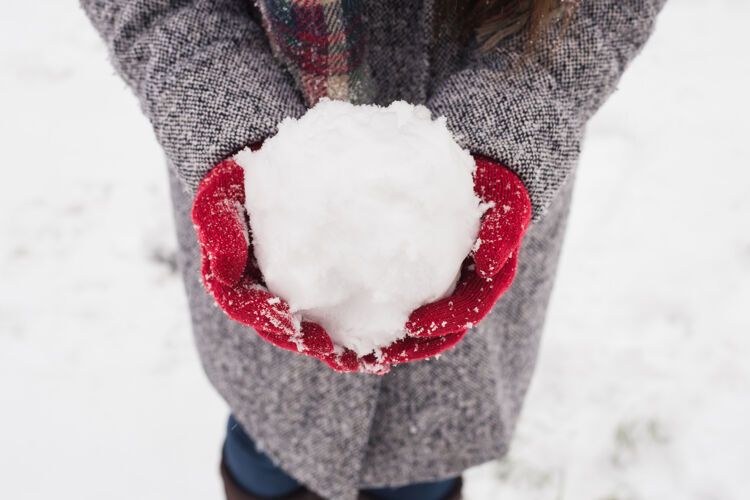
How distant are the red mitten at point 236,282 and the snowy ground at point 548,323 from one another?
1.15 m

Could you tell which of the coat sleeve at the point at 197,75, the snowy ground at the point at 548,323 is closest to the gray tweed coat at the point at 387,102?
the coat sleeve at the point at 197,75

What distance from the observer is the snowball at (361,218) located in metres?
0.53

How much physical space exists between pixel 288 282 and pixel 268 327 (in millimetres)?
49

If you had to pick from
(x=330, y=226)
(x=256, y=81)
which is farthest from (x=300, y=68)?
(x=330, y=226)

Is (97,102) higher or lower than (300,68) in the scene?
lower

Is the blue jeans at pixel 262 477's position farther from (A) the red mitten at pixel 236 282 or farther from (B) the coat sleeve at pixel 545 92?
(B) the coat sleeve at pixel 545 92

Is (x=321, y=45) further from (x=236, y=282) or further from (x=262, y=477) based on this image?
(x=262, y=477)

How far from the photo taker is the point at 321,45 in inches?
26.8

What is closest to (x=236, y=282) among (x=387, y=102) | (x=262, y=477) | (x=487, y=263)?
(x=487, y=263)

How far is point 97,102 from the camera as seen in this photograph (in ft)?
7.70

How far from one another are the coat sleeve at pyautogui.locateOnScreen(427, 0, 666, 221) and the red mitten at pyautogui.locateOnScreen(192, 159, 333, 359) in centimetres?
27

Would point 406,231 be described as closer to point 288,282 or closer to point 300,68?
point 288,282

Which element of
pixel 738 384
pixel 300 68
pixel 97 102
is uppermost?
pixel 300 68

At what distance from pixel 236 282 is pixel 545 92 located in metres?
0.43
